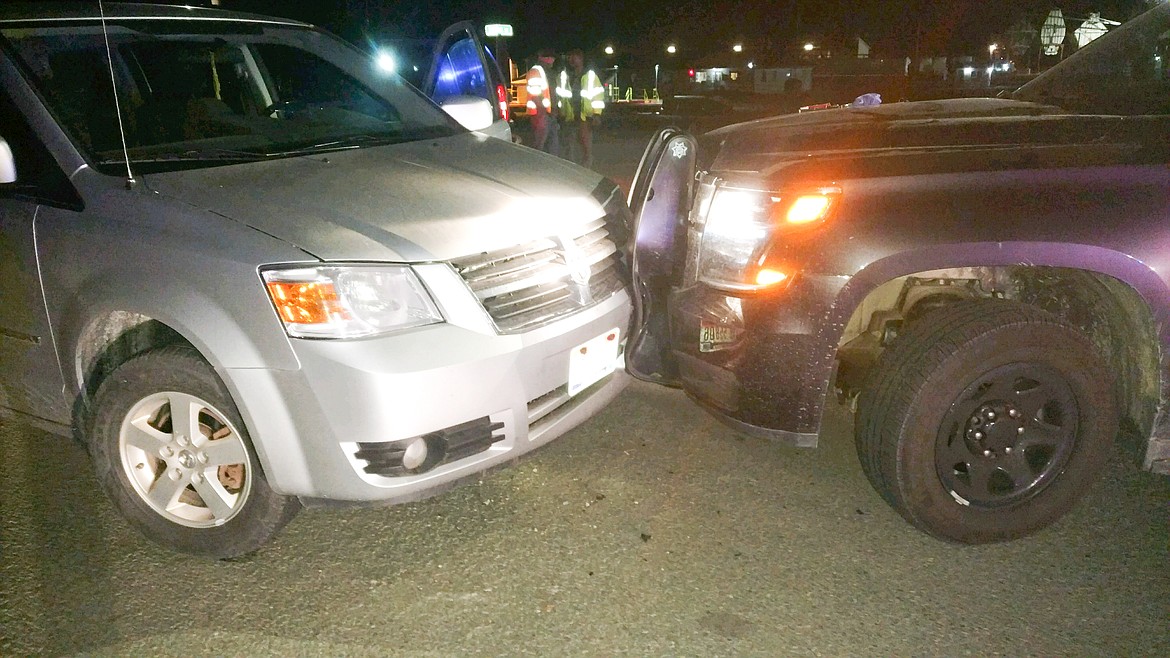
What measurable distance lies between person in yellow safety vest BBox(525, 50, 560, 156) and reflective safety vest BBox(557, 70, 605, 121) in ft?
0.83

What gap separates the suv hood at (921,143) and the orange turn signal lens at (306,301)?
4.42 feet

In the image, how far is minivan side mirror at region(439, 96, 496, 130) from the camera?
420 centimetres

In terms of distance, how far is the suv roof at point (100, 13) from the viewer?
3.07m

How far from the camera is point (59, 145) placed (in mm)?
2705

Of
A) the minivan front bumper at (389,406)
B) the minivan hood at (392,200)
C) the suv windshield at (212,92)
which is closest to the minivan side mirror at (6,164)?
the suv windshield at (212,92)

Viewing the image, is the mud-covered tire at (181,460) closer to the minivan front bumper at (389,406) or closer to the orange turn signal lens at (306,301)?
the minivan front bumper at (389,406)

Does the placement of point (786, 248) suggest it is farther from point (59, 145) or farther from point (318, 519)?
point (59, 145)

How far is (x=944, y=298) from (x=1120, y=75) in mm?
1538

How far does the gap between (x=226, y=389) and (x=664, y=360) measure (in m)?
1.46

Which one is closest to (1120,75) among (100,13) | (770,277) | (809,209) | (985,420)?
(985,420)

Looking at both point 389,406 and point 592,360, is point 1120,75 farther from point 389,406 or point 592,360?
point 389,406

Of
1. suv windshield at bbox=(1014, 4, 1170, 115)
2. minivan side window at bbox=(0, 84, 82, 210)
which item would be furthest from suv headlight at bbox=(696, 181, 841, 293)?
minivan side window at bbox=(0, 84, 82, 210)

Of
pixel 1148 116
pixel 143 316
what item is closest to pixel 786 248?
pixel 1148 116

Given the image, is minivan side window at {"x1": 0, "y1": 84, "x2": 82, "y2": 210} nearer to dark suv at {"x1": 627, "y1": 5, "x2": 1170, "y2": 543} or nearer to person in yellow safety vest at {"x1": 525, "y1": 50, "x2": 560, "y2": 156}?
dark suv at {"x1": 627, "y1": 5, "x2": 1170, "y2": 543}
